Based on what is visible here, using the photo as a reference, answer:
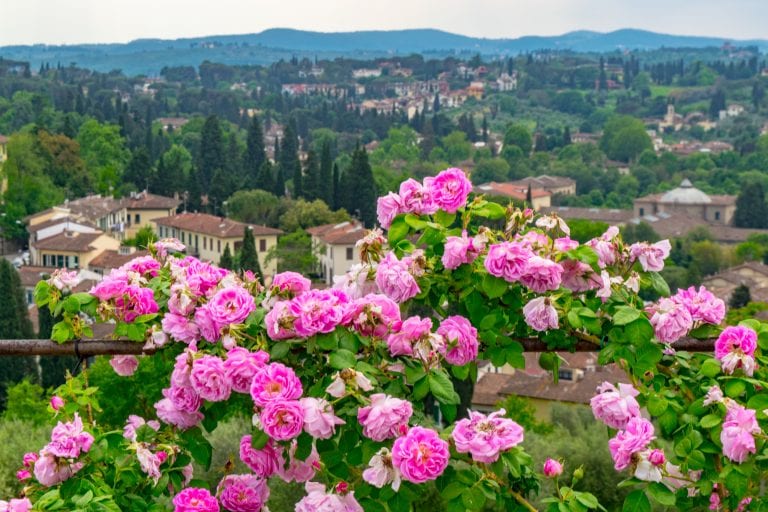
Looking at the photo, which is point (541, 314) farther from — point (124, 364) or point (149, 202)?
point (149, 202)

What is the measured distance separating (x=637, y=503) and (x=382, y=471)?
55 centimetres

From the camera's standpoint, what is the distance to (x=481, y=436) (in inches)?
91.8

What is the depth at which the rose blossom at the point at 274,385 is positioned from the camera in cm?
238

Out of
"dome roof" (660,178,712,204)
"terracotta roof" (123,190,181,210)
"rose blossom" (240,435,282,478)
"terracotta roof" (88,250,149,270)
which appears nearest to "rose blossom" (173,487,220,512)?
"rose blossom" (240,435,282,478)

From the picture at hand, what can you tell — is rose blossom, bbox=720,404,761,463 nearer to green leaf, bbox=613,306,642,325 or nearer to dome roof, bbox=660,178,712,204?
green leaf, bbox=613,306,642,325

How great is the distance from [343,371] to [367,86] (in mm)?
157425

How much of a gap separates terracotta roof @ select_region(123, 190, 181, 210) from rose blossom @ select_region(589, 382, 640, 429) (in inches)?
1812

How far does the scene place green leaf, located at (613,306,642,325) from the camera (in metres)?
2.52

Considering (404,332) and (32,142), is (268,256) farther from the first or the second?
(404,332)

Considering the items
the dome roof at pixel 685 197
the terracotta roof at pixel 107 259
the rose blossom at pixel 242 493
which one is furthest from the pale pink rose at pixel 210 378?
the dome roof at pixel 685 197

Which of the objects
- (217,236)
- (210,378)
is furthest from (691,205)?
(210,378)

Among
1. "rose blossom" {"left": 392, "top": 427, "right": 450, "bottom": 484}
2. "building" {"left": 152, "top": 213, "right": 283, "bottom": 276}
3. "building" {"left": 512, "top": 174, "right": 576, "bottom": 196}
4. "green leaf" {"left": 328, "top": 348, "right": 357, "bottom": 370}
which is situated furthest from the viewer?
"building" {"left": 512, "top": 174, "right": 576, "bottom": 196}

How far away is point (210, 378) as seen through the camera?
2.43 meters

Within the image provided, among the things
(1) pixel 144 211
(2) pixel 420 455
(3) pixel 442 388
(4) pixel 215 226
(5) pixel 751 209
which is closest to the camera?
(2) pixel 420 455
